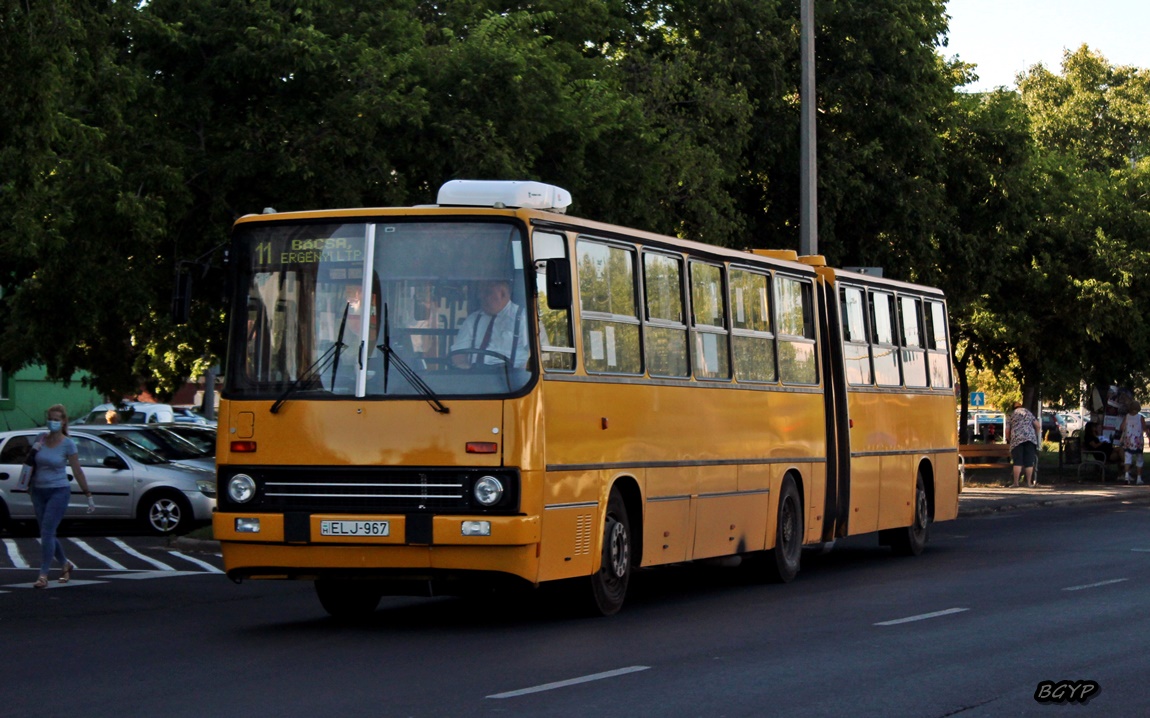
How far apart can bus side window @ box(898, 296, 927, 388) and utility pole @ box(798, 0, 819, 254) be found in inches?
117

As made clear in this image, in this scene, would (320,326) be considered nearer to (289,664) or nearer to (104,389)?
(289,664)

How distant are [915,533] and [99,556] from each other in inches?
377

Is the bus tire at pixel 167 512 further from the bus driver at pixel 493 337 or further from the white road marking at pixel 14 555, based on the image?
the bus driver at pixel 493 337

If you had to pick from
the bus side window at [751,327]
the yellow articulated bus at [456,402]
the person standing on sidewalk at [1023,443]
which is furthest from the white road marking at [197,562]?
the person standing on sidewalk at [1023,443]

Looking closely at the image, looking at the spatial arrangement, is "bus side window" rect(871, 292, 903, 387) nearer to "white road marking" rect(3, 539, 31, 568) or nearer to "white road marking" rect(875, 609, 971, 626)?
"white road marking" rect(875, 609, 971, 626)

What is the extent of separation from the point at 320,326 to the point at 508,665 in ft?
10.5

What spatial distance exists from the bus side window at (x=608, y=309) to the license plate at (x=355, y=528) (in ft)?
6.66

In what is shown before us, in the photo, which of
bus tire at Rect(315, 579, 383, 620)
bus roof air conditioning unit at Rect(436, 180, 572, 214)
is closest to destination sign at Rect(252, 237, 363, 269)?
bus roof air conditioning unit at Rect(436, 180, 572, 214)

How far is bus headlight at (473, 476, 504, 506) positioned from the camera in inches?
488

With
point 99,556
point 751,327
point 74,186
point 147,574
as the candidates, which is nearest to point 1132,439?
point 751,327

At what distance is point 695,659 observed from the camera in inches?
438

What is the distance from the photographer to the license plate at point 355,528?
1237 cm

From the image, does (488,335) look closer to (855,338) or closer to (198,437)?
(855,338)

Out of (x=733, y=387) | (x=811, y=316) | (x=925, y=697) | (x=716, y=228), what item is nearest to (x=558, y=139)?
(x=716, y=228)
